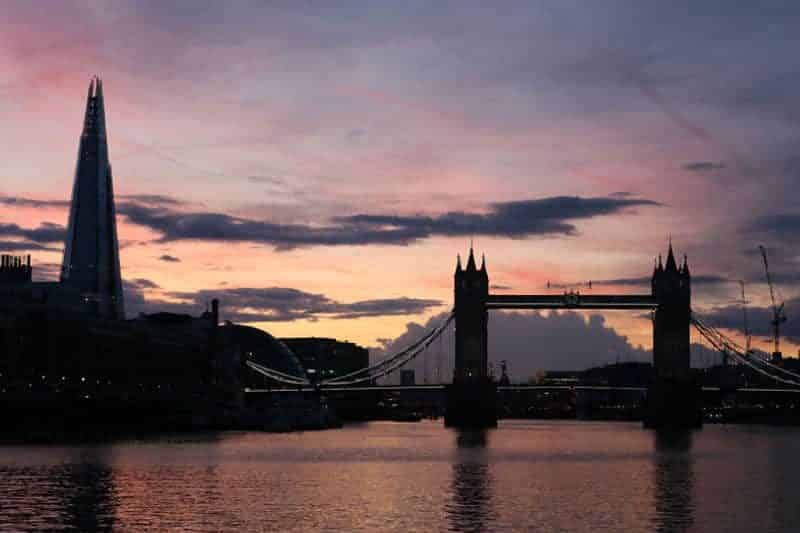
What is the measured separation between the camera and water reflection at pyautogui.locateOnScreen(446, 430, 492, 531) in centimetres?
6053

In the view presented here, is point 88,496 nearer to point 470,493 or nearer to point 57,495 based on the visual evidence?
point 57,495

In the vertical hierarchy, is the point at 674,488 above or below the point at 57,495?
above

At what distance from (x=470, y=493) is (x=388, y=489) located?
521cm

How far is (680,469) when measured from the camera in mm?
99688

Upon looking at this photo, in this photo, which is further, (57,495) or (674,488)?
(674,488)

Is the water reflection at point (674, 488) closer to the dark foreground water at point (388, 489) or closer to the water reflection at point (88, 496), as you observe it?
the dark foreground water at point (388, 489)

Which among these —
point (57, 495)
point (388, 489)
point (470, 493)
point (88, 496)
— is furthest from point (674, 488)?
point (57, 495)

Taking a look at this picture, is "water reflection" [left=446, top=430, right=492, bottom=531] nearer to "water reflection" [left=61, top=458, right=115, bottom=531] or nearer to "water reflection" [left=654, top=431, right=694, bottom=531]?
"water reflection" [left=654, top=431, right=694, bottom=531]

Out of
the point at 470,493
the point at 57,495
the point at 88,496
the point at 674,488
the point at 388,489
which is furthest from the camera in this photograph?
the point at 674,488

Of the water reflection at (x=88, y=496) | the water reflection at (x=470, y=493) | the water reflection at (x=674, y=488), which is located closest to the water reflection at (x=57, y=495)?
the water reflection at (x=88, y=496)

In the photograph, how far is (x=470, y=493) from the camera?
7581cm

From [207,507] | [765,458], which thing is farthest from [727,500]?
[765,458]

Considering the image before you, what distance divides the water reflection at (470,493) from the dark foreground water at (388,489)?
118mm

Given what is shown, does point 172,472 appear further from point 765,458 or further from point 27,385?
point 27,385
